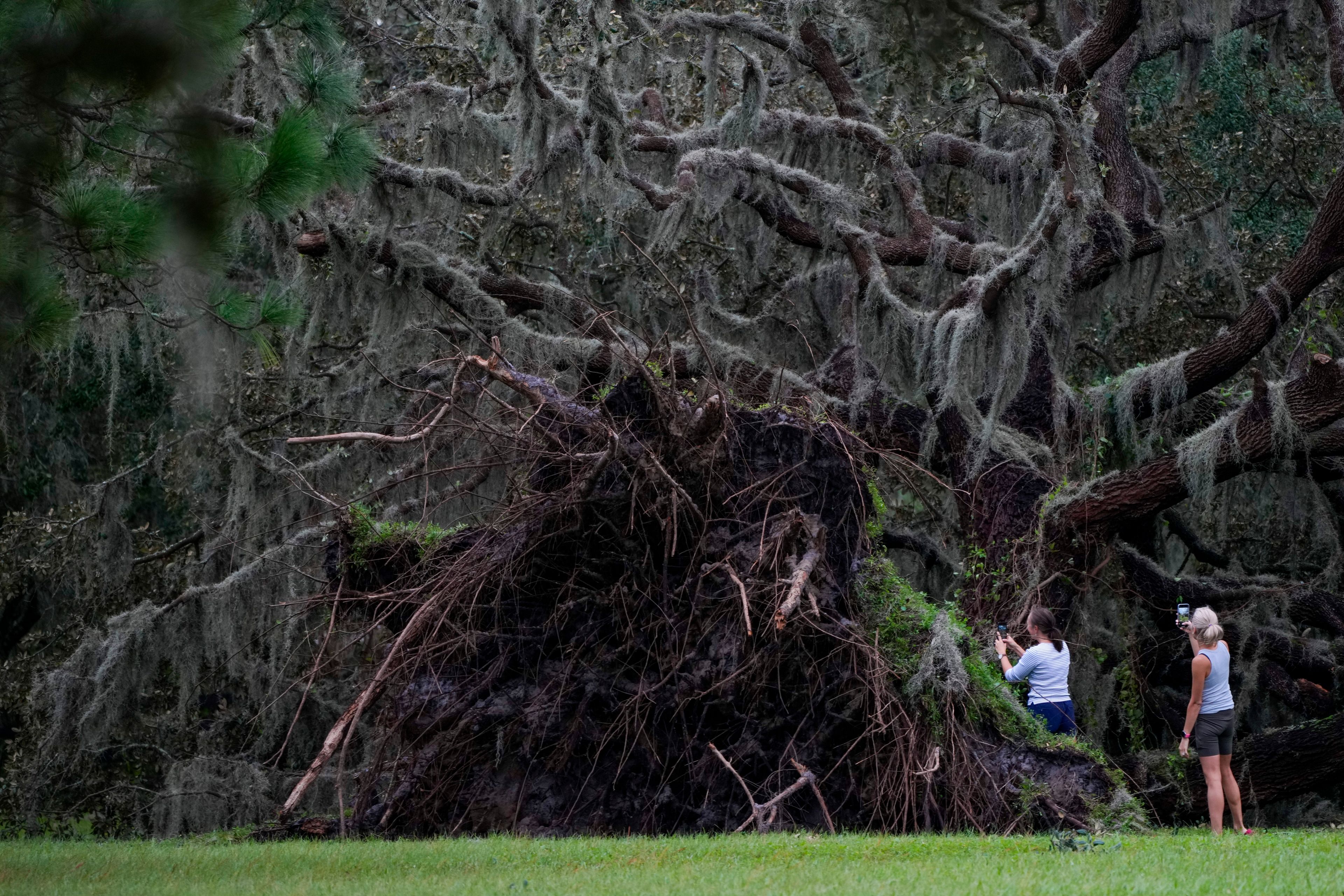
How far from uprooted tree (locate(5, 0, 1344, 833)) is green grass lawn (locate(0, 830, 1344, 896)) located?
95cm

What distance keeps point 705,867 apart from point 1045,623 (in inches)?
144

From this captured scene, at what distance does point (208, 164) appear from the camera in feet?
20.7

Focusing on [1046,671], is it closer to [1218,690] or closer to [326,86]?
[1218,690]

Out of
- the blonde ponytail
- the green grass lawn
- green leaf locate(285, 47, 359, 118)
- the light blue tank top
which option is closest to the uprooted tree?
green leaf locate(285, 47, 359, 118)

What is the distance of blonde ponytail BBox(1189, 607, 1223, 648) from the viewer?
8.53 metres

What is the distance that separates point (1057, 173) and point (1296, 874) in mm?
6441

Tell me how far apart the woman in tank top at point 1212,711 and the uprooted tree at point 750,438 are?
545 mm

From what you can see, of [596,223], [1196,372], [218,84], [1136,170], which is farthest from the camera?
[596,223]

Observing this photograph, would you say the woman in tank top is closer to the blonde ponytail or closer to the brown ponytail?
the blonde ponytail

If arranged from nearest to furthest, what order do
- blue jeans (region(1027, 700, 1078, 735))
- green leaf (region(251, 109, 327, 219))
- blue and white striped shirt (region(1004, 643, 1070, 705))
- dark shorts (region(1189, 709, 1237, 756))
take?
green leaf (region(251, 109, 327, 219)) < dark shorts (region(1189, 709, 1237, 756)) < blue and white striped shirt (region(1004, 643, 1070, 705)) < blue jeans (region(1027, 700, 1078, 735))

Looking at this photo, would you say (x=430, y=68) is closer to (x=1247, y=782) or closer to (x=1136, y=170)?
(x=1136, y=170)

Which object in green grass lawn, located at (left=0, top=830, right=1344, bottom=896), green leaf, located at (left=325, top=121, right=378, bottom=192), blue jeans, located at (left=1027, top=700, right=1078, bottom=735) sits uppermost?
green leaf, located at (left=325, top=121, right=378, bottom=192)

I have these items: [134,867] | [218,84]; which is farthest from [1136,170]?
[134,867]

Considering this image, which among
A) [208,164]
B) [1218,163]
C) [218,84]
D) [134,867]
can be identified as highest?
[1218,163]
